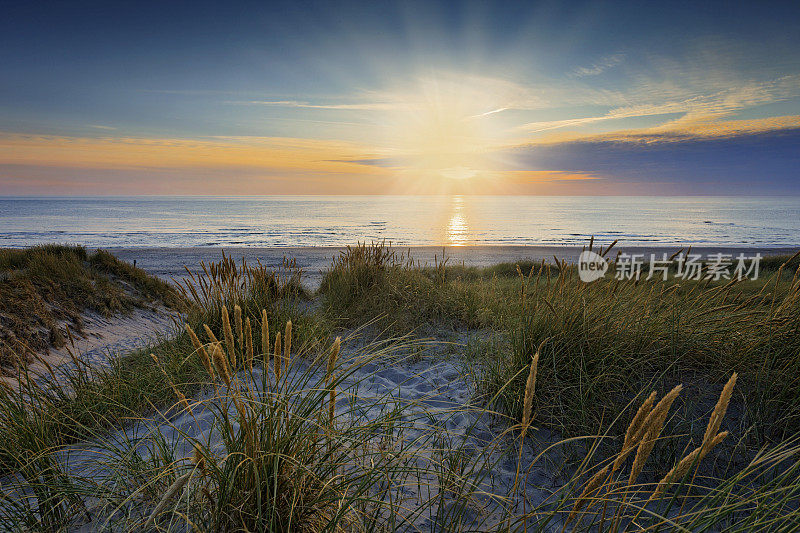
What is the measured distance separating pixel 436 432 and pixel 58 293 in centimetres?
718

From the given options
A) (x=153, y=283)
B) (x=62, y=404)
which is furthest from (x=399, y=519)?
(x=153, y=283)

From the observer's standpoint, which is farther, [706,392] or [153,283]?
[153,283]

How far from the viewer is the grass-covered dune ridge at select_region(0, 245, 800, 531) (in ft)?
5.67

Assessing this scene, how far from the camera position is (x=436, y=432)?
282cm

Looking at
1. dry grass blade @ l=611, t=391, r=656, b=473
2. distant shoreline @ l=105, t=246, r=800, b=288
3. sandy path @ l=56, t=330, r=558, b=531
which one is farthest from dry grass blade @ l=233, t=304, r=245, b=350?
distant shoreline @ l=105, t=246, r=800, b=288

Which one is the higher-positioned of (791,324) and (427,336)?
(791,324)

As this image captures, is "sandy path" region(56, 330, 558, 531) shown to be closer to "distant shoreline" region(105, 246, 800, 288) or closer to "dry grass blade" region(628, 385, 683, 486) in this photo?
"dry grass blade" region(628, 385, 683, 486)

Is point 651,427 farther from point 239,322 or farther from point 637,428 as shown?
point 239,322

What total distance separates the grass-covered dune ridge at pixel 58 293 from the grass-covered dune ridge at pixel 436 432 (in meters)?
2.29

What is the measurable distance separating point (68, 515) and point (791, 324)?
483 centimetres

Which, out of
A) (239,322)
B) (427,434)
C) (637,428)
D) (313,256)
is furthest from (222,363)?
(313,256)

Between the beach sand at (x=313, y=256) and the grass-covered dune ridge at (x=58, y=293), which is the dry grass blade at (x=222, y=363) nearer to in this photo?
the grass-covered dune ridge at (x=58, y=293)

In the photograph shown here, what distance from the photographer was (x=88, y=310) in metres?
7.24

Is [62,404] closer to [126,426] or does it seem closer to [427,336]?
[126,426]
